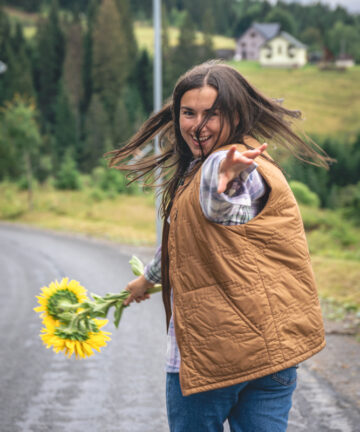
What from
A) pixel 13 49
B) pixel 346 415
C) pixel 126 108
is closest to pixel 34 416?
pixel 346 415

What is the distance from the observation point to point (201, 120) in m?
1.75

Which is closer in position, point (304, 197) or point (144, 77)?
point (304, 197)

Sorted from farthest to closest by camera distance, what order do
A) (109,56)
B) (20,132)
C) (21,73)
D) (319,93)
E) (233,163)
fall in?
(109,56) → (21,73) → (319,93) → (20,132) → (233,163)

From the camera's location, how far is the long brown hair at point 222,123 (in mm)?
1741

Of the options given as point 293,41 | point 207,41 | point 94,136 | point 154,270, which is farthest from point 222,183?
point 207,41

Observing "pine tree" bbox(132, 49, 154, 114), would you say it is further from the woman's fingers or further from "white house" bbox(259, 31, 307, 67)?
the woman's fingers

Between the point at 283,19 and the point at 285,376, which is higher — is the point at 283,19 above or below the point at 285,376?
above

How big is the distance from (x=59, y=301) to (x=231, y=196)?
1195mm

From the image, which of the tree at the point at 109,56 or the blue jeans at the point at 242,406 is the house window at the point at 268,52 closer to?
the tree at the point at 109,56

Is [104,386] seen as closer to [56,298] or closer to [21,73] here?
[56,298]

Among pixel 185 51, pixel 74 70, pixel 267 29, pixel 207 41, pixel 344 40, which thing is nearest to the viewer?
pixel 344 40

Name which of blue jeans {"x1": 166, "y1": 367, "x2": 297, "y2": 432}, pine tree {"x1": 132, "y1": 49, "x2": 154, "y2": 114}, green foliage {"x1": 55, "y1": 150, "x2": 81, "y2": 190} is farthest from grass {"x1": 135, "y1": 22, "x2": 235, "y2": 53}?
blue jeans {"x1": 166, "y1": 367, "x2": 297, "y2": 432}

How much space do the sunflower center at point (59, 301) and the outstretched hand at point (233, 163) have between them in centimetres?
121

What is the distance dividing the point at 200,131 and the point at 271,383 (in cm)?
84
